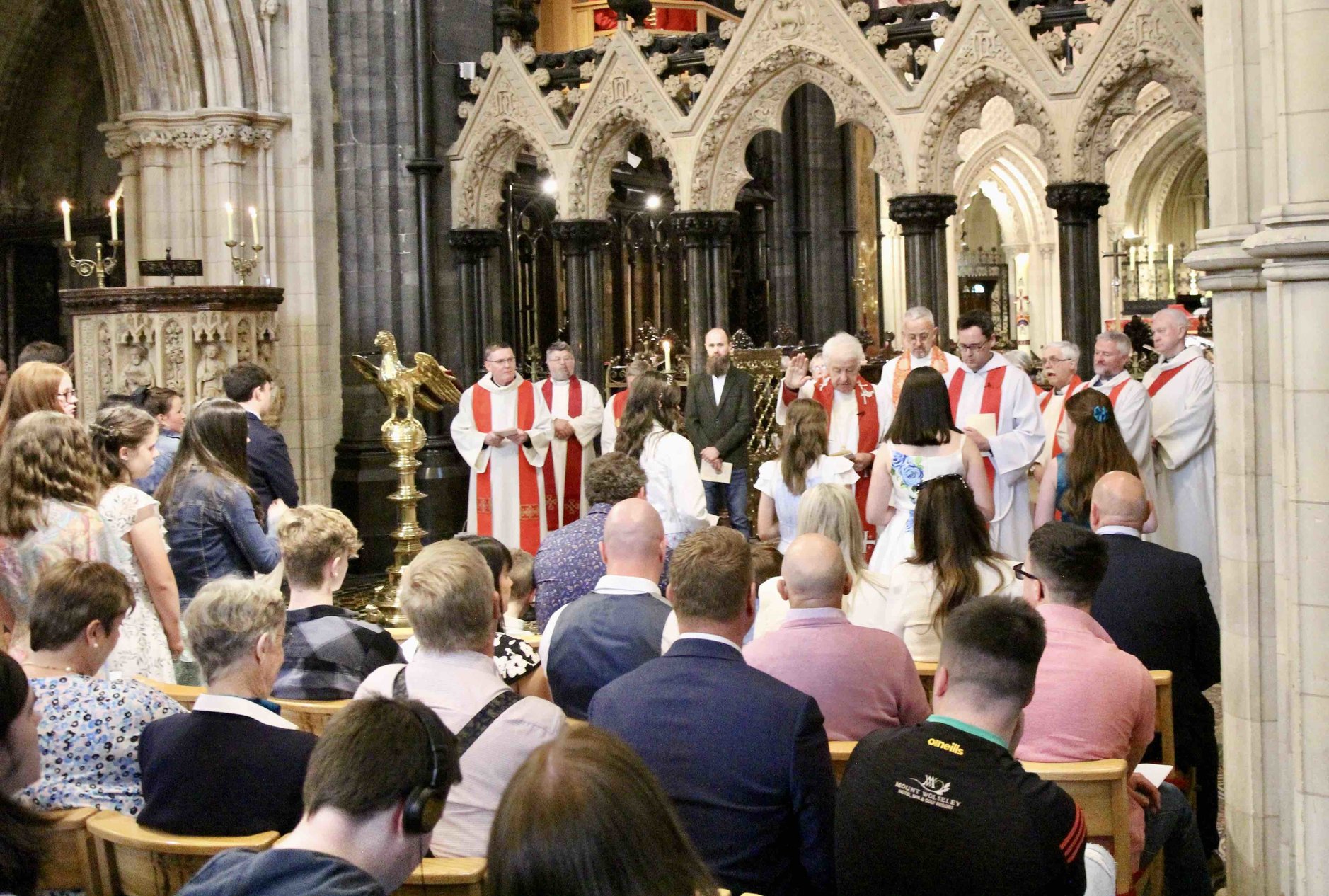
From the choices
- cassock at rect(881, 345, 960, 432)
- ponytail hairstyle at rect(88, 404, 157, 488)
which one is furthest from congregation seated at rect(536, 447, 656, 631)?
cassock at rect(881, 345, 960, 432)

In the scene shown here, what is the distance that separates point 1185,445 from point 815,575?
421 centimetres

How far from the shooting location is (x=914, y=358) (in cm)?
754

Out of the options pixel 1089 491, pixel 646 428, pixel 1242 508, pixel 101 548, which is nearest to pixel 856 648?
pixel 1242 508

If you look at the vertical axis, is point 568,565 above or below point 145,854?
above

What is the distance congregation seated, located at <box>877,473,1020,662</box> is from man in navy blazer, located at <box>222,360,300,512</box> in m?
3.01

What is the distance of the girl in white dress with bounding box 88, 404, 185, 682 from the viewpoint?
4.71 metres

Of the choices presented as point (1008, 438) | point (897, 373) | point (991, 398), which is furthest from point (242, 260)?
point (1008, 438)

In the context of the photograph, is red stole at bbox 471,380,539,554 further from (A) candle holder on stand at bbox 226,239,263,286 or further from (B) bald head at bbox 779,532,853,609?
(B) bald head at bbox 779,532,853,609

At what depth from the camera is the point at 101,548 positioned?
176 inches

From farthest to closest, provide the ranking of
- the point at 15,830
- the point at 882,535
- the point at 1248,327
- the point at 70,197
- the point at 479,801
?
the point at 70,197 < the point at 882,535 < the point at 1248,327 < the point at 479,801 < the point at 15,830

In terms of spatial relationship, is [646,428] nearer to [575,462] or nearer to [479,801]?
[575,462]

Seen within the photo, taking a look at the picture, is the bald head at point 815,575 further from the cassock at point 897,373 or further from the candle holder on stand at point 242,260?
the candle holder on stand at point 242,260

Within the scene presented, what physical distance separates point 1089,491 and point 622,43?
5.56 m

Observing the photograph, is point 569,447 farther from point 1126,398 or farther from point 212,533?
point 212,533
